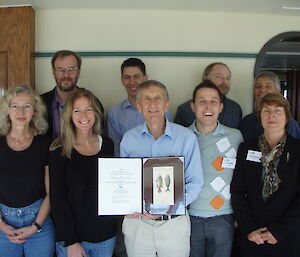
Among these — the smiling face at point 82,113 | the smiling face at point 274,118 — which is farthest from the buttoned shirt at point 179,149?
the smiling face at point 274,118

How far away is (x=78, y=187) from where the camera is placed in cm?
185

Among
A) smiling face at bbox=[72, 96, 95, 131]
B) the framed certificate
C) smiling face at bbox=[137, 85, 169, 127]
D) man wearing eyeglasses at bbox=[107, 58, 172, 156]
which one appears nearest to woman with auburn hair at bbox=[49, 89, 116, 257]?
smiling face at bbox=[72, 96, 95, 131]

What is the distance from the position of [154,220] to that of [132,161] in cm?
40

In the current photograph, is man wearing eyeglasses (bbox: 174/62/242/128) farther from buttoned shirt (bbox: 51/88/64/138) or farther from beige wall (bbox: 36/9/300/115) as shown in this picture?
buttoned shirt (bbox: 51/88/64/138)

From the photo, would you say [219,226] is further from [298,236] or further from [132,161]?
[132,161]

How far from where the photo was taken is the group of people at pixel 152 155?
1838 mm

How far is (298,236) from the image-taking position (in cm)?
190

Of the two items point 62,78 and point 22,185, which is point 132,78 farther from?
point 22,185

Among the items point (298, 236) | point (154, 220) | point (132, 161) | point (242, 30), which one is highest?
point (242, 30)

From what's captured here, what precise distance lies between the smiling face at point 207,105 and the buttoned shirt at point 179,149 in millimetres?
Result: 186

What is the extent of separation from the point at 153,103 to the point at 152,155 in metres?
0.33

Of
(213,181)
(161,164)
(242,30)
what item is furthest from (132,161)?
(242,30)

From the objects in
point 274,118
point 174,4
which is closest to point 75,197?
point 274,118

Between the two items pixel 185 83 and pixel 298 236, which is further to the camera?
pixel 185 83
